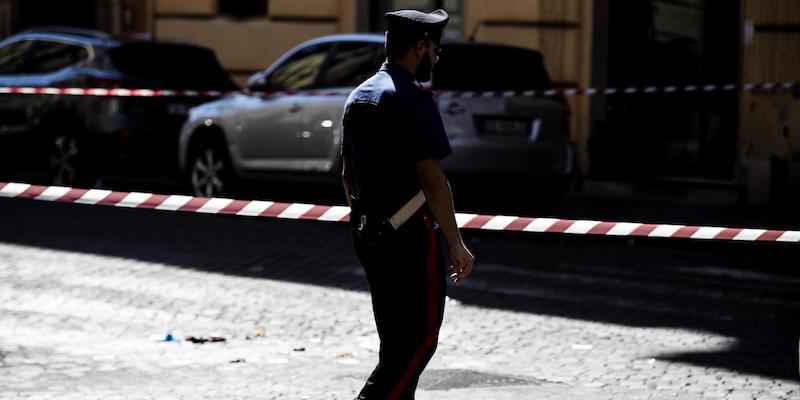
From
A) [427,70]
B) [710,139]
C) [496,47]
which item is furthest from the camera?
[710,139]

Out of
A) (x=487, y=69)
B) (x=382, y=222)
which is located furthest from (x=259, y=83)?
(x=382, y=222)

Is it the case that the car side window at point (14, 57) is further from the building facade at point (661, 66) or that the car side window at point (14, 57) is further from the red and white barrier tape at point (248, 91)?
the building facade at point (661, 66)

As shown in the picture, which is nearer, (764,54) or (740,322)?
(740,322)

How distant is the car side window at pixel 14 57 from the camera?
1736 cm

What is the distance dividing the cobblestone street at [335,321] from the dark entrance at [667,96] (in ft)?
17.9

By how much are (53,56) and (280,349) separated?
32.5 ft

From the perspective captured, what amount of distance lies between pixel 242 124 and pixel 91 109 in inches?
81.1

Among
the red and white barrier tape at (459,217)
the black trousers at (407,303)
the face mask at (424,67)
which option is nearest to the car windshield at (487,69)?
the red and white barrier tape at (459,217)

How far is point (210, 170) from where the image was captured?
15.7m

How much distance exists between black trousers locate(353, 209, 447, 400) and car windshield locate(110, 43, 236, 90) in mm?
11630

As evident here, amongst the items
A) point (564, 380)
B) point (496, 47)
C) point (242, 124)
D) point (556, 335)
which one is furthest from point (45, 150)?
point (564, 380)

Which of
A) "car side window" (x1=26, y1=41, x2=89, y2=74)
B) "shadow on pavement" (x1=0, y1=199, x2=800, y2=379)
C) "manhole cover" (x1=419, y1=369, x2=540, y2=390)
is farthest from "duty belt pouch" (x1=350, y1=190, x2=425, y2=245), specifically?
"car side window" (x1=26, y1=41, x2=89, y2=74)

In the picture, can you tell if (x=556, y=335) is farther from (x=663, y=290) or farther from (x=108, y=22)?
(x=108, y=22)

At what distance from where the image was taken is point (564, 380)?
727 centimetres
